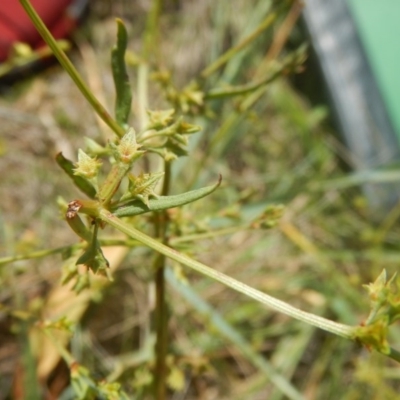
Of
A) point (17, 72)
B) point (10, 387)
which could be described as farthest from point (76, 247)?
point (17, 72)

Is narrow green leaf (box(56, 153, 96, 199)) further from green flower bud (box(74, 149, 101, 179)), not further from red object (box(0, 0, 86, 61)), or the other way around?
red object (box(0, 0, 86, 61))

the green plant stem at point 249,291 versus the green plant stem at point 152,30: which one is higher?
the green plant stem at point 152,30

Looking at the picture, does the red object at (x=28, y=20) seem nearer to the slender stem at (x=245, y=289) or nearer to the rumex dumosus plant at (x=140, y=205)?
the rumex dumosus plant at (x=140, y=205)

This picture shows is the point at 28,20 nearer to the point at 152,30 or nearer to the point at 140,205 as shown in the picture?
the point at 152,30

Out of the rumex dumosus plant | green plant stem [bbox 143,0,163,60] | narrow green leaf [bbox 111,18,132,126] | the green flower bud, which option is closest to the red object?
green plant stem [bbox 143,0,163,60]

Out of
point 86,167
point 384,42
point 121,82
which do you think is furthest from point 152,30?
point 384,42

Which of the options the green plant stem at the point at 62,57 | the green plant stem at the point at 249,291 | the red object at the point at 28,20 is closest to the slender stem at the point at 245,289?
the green plant stem at the point at 249,291
